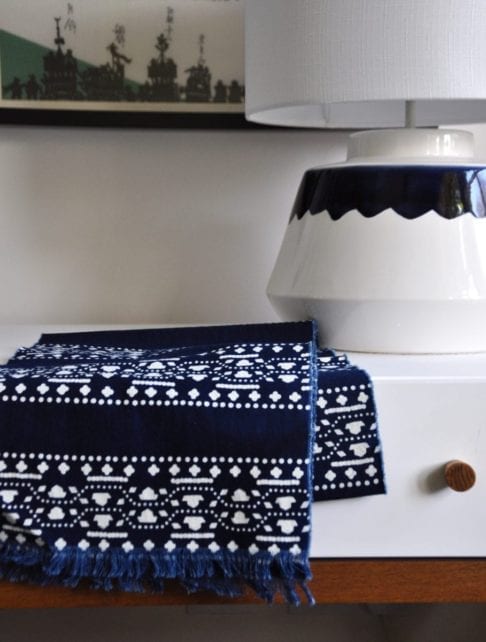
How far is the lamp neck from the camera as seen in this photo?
3.14 feet

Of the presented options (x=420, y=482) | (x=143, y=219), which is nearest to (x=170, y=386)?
(x=420, y=482)

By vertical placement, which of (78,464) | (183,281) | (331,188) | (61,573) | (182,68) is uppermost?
(182,68)

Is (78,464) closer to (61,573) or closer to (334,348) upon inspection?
(61,573)

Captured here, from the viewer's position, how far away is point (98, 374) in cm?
77

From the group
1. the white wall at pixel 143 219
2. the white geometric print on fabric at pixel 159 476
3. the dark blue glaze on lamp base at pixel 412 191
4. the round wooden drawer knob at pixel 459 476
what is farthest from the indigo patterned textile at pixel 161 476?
the white wall at pixel 143 219

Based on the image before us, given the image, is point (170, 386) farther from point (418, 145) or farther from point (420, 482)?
point (418, 145)

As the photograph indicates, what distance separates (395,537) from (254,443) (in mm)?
194

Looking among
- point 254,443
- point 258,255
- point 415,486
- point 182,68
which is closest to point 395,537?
point 415,486

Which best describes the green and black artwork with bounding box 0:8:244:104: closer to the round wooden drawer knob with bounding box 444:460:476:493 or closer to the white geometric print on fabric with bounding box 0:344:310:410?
the white geometric print on fabric with bounding box 0:344:310:410

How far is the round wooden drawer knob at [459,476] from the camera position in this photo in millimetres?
795

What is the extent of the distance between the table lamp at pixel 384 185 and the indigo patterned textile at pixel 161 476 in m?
0.19

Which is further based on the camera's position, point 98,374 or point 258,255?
point 258,255

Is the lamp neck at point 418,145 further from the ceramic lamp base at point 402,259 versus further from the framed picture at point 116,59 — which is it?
the framed picture at point 116,59

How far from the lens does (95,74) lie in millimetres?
1233
